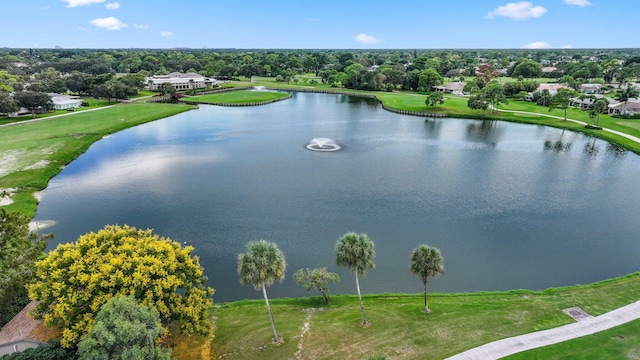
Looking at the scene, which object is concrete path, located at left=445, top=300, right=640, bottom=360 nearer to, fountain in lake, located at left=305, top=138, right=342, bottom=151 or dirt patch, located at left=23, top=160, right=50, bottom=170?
fountain in lake, located at left=305, top=138, right=342, bottom=151

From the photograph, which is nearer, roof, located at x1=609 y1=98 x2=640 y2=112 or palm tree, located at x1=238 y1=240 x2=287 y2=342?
palm tree, located at x1=238 y1=240 x2=287 y2=342

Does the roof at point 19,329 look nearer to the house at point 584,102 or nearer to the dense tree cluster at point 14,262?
the dense tree cluster at point 14,262

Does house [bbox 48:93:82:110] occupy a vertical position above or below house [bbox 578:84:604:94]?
below

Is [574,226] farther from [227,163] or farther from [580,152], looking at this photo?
[227,163]

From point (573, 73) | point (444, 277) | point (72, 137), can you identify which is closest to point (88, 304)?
point (444, 277)

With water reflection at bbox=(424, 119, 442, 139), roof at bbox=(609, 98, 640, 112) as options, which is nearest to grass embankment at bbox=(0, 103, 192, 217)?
water reflection at bbox=(424, 119, 442, 139)

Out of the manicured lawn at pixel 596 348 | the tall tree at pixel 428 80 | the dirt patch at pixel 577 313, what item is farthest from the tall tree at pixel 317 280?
the tall tree at pixel 428 80
